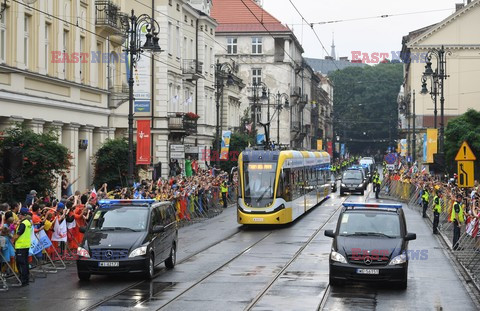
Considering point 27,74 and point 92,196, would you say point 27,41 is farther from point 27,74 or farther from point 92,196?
point 92,196

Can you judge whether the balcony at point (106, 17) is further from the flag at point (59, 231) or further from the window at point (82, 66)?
the flag at point (59, 231)

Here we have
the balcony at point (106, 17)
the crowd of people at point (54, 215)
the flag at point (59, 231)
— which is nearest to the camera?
the crowd of people at point (54, 215)

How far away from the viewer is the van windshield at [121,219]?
786 inches

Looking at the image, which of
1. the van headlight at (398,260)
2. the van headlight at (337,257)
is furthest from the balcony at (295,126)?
the van headlight at (398,260)

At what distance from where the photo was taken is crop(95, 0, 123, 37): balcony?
39844mm

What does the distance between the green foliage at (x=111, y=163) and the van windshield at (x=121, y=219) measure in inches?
706

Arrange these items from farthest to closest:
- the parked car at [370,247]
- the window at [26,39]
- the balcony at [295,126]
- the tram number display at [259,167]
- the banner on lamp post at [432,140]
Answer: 1. the balcony at [295,126]
2. the banner on lamp post at [432,140]
3. the tram number display at [259,167]
4. the window at [26,39]
5. the parked car at [370,247]

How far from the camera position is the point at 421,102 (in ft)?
304

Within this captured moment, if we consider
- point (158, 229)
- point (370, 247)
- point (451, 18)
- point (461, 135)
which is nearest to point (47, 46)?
point (158, 229)

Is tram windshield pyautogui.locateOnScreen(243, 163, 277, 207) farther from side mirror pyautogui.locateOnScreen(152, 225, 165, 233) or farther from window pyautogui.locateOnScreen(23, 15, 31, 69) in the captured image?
side mirror pyautogui.locateOnScreen(152, 225, 165, 233)

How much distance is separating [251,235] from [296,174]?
6841mm

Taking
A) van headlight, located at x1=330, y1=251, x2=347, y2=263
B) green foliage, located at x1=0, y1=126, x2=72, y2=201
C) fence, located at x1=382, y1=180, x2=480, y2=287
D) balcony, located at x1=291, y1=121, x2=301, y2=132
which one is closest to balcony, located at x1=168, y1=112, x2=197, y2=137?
fence, located at x1=382, y1=180, x2=480, y2=287

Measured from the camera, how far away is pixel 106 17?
4012 cm

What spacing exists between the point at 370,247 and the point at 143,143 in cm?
1866
